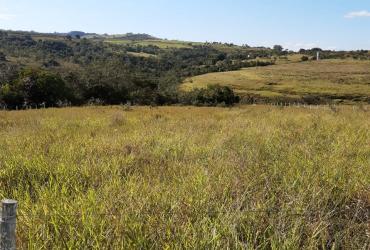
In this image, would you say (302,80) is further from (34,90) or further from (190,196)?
(190,196)

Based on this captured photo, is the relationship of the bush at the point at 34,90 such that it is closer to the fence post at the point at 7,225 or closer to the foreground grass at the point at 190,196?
the foreground grass at the point at 190,196

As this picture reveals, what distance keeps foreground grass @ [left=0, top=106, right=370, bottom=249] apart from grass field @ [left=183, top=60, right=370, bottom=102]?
299 feet

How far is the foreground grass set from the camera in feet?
10.9

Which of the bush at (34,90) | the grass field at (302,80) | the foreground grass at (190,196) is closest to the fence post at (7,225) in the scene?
the foreground grass at (190,196)

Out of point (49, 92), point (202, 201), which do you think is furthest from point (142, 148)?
point (49, 92)

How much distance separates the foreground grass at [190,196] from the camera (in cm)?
333

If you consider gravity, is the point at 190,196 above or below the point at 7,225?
below

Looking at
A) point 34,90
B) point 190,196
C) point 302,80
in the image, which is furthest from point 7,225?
point 302,80

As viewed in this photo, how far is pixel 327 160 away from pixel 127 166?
2.73 meters

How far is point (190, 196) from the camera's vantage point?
4.06m

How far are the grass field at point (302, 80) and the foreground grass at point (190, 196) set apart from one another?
91.2 meters

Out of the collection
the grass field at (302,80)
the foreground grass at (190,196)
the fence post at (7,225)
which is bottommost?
the grass field at (302,80)

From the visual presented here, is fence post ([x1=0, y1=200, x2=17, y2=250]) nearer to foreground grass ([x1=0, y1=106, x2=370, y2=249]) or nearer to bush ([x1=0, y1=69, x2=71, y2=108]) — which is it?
foreground grass ([x1=0, y1=106, x2=370, y2=249])

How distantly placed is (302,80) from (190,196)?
117 meters
